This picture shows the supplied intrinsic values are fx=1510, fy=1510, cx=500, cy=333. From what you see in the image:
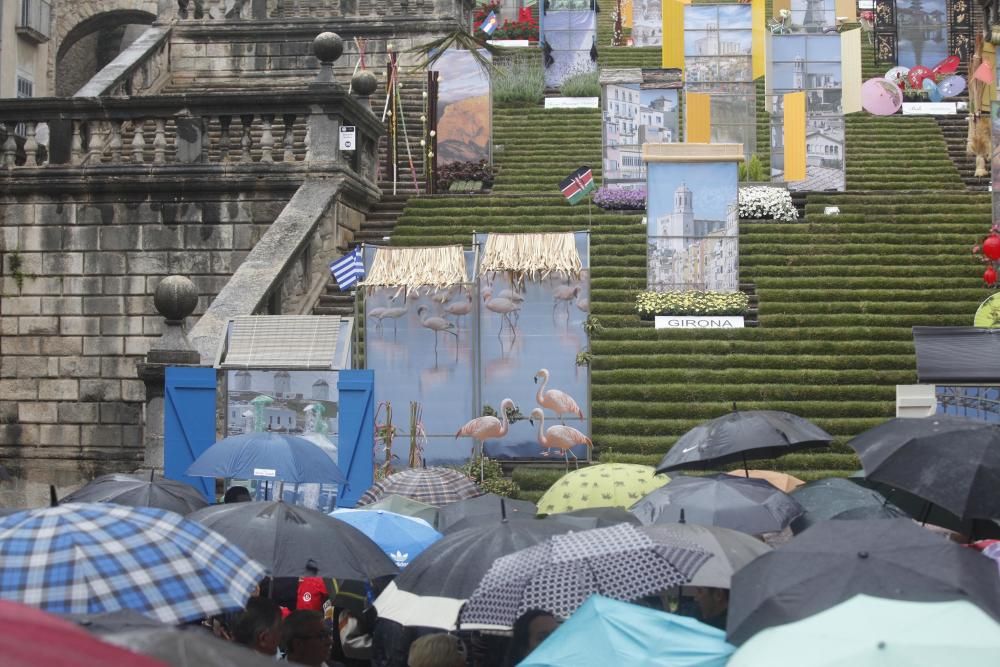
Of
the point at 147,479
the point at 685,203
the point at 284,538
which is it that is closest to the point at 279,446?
the point at 147,479

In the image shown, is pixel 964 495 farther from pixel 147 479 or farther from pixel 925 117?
pixel 925 117

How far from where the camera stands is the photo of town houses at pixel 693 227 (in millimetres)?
17938

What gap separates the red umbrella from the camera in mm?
2977

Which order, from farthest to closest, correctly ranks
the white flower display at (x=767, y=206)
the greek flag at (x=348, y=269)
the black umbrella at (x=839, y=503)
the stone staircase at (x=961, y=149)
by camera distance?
the stone staircase at (x=961, y=149) → the white flower display at (x=767, y=206) → the greek flag at (x=348, y=269) → the black umbrella at (x=839, y=503)

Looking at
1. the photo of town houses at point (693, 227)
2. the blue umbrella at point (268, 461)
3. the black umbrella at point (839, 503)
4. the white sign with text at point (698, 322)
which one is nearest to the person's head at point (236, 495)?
the blue umbrella at point (268, 461)

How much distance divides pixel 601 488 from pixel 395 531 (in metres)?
1.71

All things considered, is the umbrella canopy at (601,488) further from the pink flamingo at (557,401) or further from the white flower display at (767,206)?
the white flower display at (767,206)

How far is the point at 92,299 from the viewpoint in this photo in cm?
1777

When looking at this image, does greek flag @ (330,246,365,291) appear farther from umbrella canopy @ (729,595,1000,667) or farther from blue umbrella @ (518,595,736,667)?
umbrella canopy @ (729,595,1000,667)

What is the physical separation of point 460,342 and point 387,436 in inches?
45.6

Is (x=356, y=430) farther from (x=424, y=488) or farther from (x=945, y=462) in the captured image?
(x=945, y=462)

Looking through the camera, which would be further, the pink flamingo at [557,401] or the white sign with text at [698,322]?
the white sign with text at [698,322]

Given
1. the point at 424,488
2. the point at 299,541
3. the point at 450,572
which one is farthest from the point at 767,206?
the point at 450,572

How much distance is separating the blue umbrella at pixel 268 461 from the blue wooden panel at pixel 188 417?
7.67 ft
